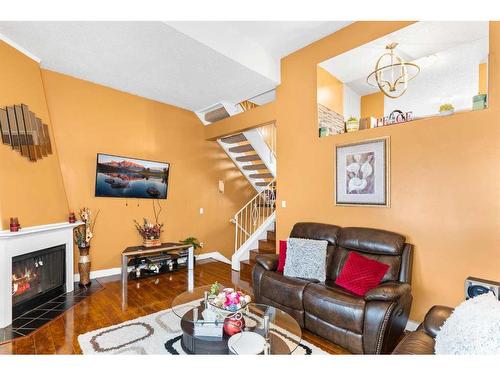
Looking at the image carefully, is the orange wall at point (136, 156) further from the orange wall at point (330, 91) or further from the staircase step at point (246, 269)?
the orange wall at point (330, 91)

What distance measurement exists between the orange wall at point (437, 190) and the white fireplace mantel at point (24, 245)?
3.56 m

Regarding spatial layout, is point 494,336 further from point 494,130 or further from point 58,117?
point 58,117

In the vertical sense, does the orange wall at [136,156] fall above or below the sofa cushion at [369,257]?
above

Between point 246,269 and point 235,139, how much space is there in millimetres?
2808

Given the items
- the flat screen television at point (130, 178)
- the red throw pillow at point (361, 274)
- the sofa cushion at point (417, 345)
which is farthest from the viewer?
the flat screen television at point (130, 178)

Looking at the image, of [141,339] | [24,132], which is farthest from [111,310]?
[24,132]

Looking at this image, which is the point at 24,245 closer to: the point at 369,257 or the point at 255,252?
the point at 255,252

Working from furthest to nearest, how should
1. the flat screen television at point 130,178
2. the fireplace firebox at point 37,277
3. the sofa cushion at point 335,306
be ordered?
the flat screen television at point 130,178 → the fireplace firebox at point 37,277 → the sofa cushion at point 335,306

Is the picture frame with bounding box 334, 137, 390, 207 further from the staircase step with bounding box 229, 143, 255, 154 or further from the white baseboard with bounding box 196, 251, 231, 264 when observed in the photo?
the white baseboard with bounding box 196, 251, 231, 264

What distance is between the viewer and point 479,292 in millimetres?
2199

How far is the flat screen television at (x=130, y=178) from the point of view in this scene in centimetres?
423

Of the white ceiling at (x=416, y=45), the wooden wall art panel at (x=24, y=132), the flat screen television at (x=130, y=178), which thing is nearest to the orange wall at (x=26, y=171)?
the wooden wall art panel at (x=24, y=132)
